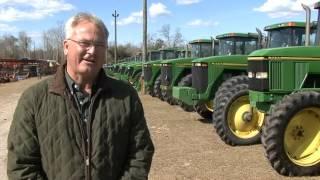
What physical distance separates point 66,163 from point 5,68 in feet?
187

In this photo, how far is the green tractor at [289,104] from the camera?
772cm

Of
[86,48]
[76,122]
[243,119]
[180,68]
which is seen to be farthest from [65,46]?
[180,68]

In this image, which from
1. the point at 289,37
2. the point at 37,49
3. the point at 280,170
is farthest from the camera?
→ the point at 37,49

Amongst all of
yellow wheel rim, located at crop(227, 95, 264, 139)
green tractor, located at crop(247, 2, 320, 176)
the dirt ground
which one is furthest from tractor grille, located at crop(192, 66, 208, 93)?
green tractor, located at crop(247, 2, 320, 176)

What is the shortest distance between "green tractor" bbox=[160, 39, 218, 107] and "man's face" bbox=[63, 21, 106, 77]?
12.4 meters

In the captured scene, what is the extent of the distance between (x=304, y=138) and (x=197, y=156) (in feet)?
5.65

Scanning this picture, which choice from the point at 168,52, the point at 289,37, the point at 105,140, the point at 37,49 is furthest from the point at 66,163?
the point at 37,49

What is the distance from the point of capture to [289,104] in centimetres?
779

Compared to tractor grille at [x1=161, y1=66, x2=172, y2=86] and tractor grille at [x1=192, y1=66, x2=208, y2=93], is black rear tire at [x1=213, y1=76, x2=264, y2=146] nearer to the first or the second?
tractor grille at [x1=192, y1=66, x2=208, y2=93]

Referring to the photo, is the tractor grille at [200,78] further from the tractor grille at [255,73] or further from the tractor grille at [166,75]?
the tractor grille at [166,75]

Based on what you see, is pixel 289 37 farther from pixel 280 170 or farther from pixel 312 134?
pixel 280 170

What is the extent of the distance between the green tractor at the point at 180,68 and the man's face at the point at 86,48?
1240 cm

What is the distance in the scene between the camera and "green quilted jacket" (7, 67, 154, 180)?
9.30 feet

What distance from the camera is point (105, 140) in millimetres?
2867
